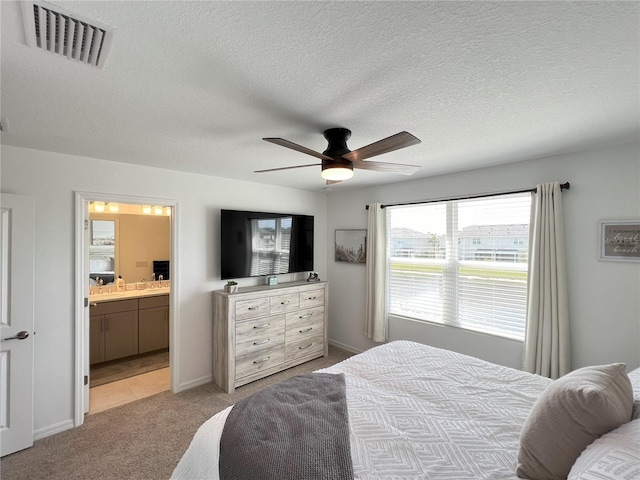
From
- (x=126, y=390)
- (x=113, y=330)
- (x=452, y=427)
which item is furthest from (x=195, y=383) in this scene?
(x=452, y=427)

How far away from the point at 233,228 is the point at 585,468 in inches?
134

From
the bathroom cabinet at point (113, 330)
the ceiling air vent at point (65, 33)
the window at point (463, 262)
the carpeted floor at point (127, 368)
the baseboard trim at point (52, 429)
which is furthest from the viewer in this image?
the bathroom cabinet at point (113, 330)

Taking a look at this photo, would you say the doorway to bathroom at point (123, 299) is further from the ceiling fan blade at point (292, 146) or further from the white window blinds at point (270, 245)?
the ceiling fan blade at point (292, 146)

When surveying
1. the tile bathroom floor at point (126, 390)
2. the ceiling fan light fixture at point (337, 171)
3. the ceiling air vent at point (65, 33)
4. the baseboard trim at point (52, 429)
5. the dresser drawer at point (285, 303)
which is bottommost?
the tile bathroom floor at point (126, 390)

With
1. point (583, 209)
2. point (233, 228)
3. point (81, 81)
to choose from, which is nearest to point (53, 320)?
point (233, 228)

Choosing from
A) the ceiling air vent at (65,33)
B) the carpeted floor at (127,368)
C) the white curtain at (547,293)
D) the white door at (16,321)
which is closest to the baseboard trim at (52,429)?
the white door at (16,321)

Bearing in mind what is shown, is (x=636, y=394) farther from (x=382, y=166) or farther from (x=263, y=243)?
(x=263, y=243)

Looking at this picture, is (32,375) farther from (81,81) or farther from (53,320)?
(81,81)

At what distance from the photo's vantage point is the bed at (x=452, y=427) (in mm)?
1088

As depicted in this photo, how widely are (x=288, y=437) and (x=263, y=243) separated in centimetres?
273

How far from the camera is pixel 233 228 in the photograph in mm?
3572

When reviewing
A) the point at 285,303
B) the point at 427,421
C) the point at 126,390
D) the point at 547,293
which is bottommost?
the point at 126,390

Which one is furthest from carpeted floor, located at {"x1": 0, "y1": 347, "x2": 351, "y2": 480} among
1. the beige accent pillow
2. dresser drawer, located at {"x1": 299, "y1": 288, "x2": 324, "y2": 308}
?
the beige accent pillow

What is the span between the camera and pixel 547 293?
2617 mm
